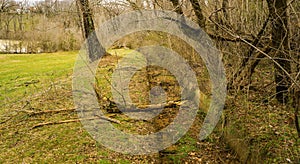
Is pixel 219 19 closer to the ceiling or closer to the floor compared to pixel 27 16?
closer to the floor

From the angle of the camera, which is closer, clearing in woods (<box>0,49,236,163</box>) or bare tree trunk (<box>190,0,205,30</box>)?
clearing in woods (<box>0,49,236,163</box>)

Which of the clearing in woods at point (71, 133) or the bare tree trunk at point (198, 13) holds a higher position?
the bare tree trunk at point (198, 13)

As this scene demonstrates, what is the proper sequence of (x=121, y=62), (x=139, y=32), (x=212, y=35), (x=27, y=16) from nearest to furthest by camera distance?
(x=212, y=35), (x=139, y=32), (x=121, y=62), (x=27, y=16)

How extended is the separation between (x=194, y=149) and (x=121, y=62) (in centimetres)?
856

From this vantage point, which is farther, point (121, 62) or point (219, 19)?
point (121, 62)

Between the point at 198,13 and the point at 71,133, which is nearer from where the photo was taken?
the point at 71,133

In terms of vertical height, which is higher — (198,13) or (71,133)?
(198,13)

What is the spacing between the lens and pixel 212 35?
19.9 ft

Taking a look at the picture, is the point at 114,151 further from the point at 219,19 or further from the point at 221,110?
the point at 219,19

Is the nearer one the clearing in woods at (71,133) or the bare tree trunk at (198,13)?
the clearing in woods at (71,133)

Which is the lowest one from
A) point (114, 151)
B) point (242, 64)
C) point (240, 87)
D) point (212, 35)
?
point (114, 151)

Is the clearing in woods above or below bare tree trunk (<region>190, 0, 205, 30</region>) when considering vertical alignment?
below

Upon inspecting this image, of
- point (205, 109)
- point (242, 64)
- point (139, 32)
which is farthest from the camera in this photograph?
point (139, 32)

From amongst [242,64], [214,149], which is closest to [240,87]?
[242,64]
